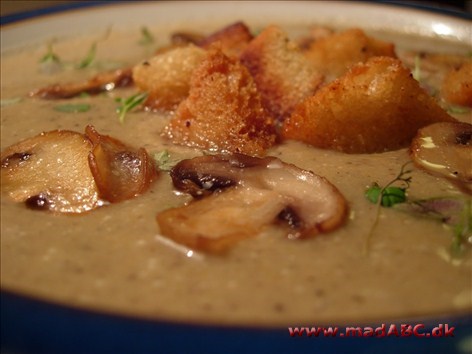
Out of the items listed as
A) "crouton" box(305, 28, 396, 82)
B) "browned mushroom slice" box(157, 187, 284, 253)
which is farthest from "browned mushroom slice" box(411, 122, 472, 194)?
"crouton" box(305, 28, 396, 82)

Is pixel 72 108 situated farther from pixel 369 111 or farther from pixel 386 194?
pixel 386 194

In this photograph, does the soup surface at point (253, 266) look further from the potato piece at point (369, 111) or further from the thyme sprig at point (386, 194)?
the potato piece at point (369, 111)

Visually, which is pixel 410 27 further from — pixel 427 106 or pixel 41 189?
pixel 41 189

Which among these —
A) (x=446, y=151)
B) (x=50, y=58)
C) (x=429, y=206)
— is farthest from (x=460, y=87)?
(x=50, y=58)

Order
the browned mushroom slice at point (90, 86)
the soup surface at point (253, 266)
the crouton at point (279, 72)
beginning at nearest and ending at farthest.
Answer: the soup surface at point (253, 266) < the crouton at point (279, 72) < the browned mushroom slice at point (90, 86)

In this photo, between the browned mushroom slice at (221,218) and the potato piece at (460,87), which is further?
the potato piece at (460,87)

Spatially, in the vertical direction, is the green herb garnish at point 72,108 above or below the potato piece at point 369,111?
below

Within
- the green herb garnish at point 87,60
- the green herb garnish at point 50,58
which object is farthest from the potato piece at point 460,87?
the green herb garnish at point 50,58
